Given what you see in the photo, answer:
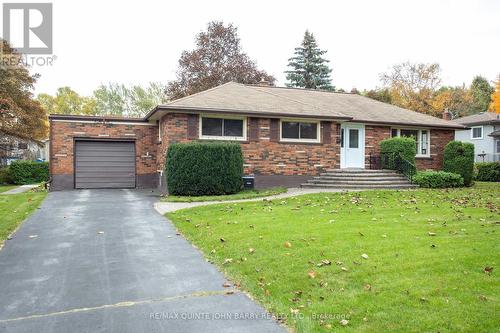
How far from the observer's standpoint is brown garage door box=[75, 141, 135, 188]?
1864 cm

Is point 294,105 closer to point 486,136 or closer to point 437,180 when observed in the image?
point 437,180

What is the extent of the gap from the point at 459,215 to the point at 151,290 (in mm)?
6929

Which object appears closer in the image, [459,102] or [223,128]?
[223,128]

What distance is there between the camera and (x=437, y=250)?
5785 mm

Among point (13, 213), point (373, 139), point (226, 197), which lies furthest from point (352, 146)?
point (13, 213)

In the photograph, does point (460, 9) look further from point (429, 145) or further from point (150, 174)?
point (150, 174)

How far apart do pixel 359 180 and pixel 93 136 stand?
473 inches

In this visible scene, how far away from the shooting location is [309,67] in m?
43.5

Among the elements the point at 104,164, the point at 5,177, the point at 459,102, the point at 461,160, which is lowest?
the point at 5,177

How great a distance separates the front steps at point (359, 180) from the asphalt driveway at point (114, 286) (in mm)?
9371

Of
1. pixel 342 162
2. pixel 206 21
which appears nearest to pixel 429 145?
pixel 342 162

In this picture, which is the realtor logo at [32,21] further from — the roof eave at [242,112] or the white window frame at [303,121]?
the white window frame at [303,121]

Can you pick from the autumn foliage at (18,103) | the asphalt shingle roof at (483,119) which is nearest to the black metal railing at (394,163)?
the asphalt shingle roof at (483,119)

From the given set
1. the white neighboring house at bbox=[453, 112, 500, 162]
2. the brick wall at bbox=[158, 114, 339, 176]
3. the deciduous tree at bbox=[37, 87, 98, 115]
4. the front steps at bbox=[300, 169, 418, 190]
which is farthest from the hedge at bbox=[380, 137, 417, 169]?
the deciduous tree at bbox=[37, 87, 98, 115]
